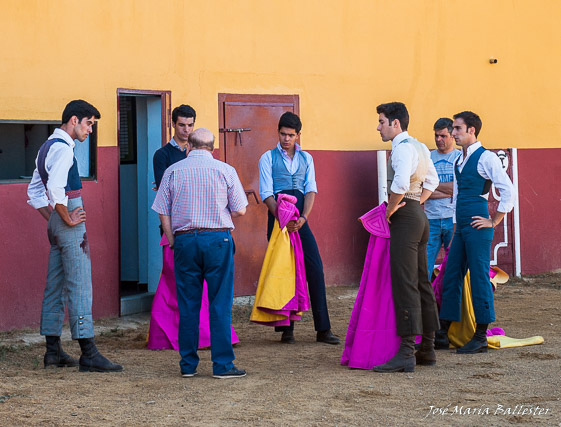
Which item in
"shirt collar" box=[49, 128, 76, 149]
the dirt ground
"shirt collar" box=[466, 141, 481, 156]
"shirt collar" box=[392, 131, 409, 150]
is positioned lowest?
the dirt ground

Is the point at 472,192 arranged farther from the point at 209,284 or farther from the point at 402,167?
the point at 209,284

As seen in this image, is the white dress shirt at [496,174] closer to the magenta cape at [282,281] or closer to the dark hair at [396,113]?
the dark hair at [396,113]

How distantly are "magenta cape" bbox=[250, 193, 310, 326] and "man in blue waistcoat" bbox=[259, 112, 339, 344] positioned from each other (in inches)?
3.2

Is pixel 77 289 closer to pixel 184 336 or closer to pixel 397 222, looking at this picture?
pixel 184 336

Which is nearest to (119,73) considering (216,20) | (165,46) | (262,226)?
(165,46)

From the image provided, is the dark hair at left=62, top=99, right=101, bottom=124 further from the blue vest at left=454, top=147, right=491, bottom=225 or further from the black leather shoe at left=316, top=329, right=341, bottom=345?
the blue vest at left=454, top=147, right=491, bottom=225

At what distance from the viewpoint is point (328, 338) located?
8.02 metres

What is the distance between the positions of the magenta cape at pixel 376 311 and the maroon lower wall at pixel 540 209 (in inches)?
240

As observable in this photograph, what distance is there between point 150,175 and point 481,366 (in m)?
4.33

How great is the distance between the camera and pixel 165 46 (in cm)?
948

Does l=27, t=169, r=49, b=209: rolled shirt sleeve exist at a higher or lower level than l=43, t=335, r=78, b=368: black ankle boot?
higher

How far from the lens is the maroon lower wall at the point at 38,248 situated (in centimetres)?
821

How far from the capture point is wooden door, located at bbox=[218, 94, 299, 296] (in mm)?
10023

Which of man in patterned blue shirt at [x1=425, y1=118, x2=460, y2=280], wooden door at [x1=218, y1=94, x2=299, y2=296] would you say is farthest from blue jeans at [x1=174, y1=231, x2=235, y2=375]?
wooden door at [x1=218, y1=94, x2=299, y2=296]
